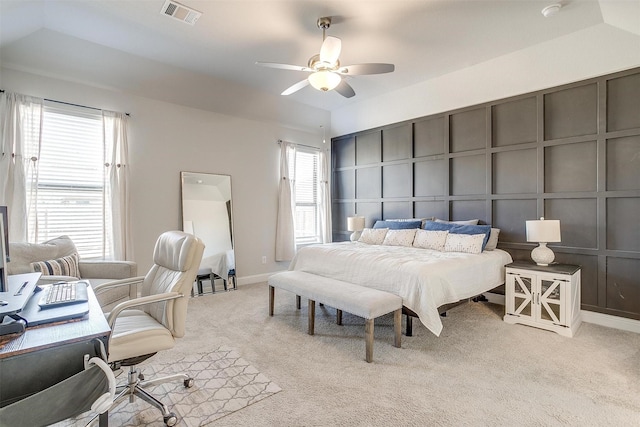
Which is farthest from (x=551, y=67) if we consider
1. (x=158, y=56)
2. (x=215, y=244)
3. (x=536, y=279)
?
(x=215, y=244)

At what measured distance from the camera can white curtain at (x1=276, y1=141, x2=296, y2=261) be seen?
18.0 ft

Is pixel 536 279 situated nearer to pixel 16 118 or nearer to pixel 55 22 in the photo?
pixel 55 22

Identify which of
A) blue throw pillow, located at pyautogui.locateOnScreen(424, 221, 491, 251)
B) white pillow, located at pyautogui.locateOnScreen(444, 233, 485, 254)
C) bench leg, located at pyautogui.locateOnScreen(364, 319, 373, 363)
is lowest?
Result: bench leg, located at pyautogui.locateOnScreen(364, 319, 373, 363)

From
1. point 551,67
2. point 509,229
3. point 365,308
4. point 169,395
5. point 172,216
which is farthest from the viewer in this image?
point 172,216

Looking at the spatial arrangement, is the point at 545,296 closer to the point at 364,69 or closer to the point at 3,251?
the point at 364,69

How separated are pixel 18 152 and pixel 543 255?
560 centimetres

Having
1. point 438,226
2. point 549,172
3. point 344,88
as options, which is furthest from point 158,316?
point 549,172

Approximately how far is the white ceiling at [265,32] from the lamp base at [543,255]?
2.14m

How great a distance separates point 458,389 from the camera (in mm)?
2135

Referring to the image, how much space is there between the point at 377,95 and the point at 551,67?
2450mm

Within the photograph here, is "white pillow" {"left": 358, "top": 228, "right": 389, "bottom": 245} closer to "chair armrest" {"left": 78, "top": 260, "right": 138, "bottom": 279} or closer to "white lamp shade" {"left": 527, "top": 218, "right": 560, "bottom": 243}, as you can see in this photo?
"white lamp shade" {"left": 527, "top": 218, "right": 560, "bottom": 243}

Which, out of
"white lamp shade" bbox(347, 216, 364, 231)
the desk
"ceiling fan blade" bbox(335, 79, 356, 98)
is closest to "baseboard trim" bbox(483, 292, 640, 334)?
"white lamp shade" bbox(347, 216, 364, 231)

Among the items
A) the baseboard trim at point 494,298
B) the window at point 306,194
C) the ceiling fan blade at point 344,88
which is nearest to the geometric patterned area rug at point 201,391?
the ceiling fan blade at point 344,88

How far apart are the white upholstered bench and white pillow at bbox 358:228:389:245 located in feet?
4.88
